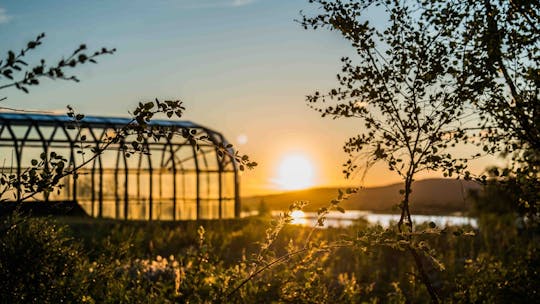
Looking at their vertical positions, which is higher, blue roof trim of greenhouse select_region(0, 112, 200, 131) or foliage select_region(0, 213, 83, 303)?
blue roof trim of greenhouse select_region(0, 112, 200, 131)

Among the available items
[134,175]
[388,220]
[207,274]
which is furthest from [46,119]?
[207,274]

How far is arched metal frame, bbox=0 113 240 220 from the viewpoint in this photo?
21500mm

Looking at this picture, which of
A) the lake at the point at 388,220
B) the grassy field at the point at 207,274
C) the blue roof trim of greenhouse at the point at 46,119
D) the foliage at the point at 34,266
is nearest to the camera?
the grassy field at the point at 207,274

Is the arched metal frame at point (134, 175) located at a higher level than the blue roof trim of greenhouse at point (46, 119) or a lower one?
lower

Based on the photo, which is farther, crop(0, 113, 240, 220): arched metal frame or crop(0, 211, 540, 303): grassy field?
crop(0, 113, 240, 220): arched metal frame

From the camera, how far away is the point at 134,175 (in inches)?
895

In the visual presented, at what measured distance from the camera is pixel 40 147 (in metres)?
21.8

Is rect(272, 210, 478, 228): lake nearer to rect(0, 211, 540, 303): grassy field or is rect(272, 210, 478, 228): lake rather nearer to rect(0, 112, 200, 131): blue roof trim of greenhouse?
rect(0, 211, 540, 303): grassy field

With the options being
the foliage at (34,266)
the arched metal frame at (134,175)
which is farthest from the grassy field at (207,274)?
the arched metal frame at (134,175)

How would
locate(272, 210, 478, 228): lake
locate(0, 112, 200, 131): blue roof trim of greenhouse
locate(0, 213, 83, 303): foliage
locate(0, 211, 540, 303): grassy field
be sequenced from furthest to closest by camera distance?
locate(0, 112, 200, 131): blue roof trim of greenhouse → locate(272, 210, 478, 228): lake → locate(0, 213, 83, 303): foliage → locate(0, 211, 540, 303): grassy field

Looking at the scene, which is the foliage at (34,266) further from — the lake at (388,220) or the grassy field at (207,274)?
the lake at (388,220)

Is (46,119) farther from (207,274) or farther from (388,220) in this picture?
(207,274)

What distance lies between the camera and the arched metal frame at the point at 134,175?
2150cm

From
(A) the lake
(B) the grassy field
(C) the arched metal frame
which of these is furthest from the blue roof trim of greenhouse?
(B) the grassy field
